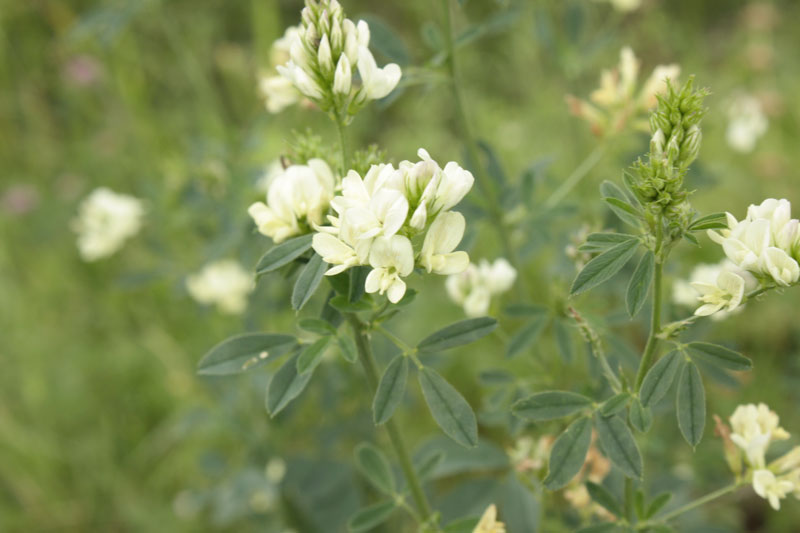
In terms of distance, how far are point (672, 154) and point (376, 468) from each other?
2.16ft

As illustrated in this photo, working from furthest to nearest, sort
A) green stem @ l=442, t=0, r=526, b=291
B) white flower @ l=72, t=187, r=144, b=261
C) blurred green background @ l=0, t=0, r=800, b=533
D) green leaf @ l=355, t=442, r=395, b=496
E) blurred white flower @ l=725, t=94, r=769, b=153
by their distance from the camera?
blurred white flower @ l=725, t=94, r=769, b=153 < white flower @ l=72, t=187, r=144, b=261 < blurred green background @ l=0, t=0, r=800, b=533 < green stem @ l=442, t=0, r=526, b=291 < green leaf @ l=355, t=442, r=395, b=496

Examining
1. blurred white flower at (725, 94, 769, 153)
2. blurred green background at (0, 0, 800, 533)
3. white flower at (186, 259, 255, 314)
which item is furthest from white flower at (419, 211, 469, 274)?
blurred white flower at (725, 94, 769, 153)

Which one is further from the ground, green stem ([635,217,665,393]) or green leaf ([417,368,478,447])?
green stem ([635,217,665,393])

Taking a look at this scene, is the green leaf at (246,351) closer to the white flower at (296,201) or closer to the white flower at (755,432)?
the white flower at (296,201)

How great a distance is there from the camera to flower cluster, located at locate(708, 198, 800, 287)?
2.43 ft

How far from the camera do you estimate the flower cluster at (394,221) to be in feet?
2.46

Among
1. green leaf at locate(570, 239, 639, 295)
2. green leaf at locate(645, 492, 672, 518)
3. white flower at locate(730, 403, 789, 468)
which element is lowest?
green leaf at locate(645, 492, 672, 518)

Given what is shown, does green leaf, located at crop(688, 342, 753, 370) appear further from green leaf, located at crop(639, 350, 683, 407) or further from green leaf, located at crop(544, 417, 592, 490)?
green leaf, located at crop(544, 417, 592, 490)

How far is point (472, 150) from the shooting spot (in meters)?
1.31

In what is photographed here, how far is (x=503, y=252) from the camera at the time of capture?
154cm

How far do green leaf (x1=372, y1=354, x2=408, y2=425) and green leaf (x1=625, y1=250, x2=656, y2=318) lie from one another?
288 mm

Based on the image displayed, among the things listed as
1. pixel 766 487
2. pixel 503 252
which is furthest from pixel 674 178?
pixel 503 252

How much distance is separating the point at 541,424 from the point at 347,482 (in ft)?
2.54

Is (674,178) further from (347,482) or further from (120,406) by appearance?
(120,406)
